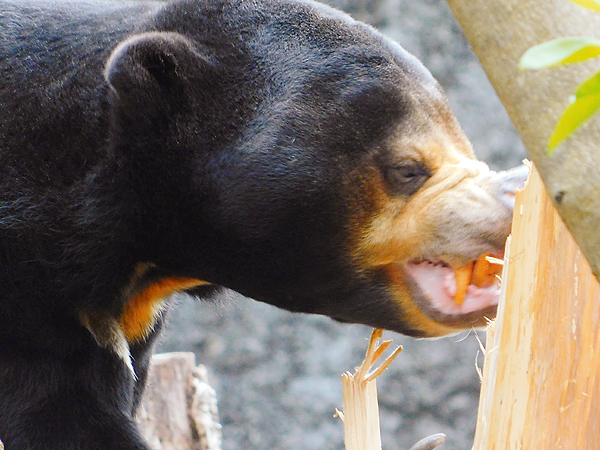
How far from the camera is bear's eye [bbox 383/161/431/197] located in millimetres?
2287

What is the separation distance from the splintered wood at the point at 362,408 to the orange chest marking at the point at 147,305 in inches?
27.2

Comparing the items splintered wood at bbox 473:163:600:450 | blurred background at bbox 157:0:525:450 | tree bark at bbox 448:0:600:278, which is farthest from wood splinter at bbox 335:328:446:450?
blurred background at bbox 157:0:525:450

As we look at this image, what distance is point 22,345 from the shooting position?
2471mm

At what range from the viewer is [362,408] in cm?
232

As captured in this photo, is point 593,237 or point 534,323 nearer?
point 593,237

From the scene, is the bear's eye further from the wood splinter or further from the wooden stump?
the wooden stump

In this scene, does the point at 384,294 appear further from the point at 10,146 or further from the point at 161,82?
the point at 10,146

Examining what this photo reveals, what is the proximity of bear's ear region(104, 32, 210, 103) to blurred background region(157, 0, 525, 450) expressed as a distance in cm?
433

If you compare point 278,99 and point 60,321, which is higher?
point 278,99

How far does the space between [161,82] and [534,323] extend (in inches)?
50.2

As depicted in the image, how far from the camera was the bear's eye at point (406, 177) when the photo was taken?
7.50ft

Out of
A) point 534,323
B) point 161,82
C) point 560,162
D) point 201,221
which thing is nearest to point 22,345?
point 201,221

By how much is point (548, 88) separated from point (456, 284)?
1297mm

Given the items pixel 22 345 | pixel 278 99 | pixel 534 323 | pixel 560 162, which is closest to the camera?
pixel 560 162
